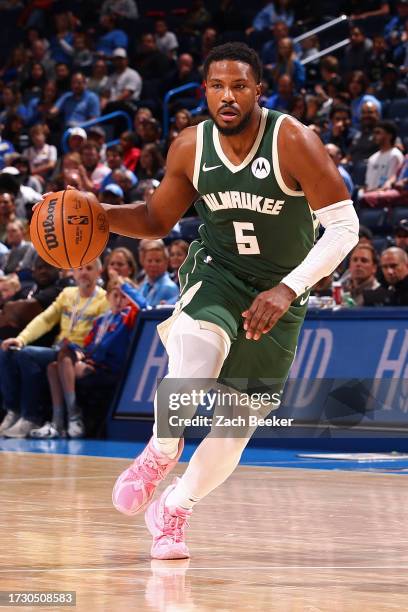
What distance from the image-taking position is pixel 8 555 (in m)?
4.63

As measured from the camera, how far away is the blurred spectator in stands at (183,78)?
59.8 ft

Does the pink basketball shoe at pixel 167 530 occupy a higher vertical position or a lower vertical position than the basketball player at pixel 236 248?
lower

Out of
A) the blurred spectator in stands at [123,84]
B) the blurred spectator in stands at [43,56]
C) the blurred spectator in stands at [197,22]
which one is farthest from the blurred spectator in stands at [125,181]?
the blurred spectator in stands at [43,56]

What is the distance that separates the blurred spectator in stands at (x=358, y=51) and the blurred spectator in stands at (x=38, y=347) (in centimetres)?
666

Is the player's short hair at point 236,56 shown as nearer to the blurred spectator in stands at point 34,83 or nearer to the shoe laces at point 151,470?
the shoe laces at point 151,470

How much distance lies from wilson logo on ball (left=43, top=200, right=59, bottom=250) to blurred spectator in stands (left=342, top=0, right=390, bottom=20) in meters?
13.4

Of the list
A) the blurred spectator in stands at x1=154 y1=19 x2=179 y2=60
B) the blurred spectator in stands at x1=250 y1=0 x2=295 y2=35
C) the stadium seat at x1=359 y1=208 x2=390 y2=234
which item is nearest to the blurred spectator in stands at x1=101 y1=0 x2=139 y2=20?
the blurred spectator in stands at x1=154 y1=19 x2=179 y2=60

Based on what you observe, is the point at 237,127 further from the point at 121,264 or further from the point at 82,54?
the point at 82,54

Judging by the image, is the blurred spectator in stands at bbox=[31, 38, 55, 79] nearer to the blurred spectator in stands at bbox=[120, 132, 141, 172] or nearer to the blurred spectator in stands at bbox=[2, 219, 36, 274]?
the blurred spectator in stands at bbox=[120, 132, 141, 172]

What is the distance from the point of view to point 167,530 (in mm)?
4785

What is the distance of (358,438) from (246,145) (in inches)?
192

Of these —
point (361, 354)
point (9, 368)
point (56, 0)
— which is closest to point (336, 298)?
point (361, 354)

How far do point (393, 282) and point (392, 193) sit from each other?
3.02 meters

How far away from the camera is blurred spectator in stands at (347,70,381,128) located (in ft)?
49.1
